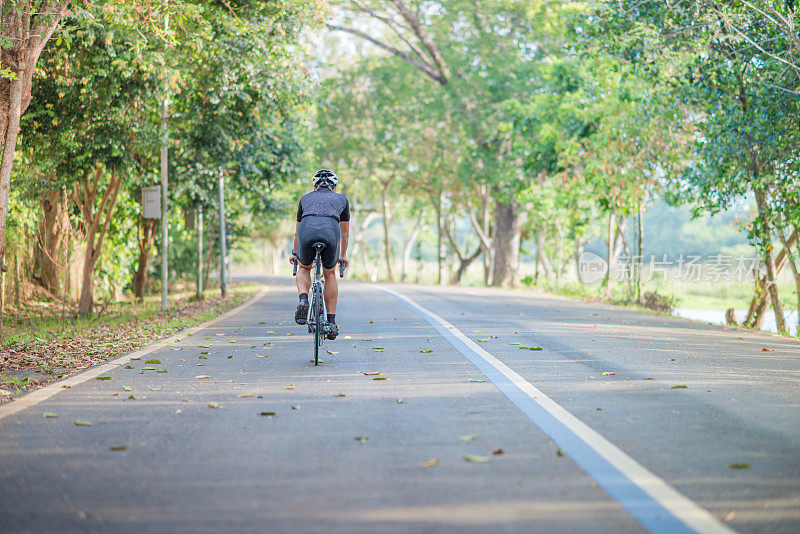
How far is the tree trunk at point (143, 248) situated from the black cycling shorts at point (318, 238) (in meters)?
14.5

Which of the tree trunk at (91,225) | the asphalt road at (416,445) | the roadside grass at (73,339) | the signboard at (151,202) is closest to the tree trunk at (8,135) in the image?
the roadside grass at (73,339)

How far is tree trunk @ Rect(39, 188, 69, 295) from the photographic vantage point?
67.2ft

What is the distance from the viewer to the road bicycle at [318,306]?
28.7 ft

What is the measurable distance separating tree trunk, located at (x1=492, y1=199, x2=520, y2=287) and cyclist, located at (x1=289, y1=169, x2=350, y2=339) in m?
25.0

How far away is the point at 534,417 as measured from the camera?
5.92 m

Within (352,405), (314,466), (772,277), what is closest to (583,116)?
(772,277)

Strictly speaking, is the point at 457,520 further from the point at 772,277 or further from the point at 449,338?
the point at 772,277

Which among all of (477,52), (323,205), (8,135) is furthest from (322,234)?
(477,52)

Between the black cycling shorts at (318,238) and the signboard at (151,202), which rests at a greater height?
the signboard at (151,202)

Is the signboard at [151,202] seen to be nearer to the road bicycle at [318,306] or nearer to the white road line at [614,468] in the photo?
the road bicycle at [318,306]

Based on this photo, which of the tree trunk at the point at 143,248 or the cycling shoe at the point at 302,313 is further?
the tree trunk at the point at 143,248

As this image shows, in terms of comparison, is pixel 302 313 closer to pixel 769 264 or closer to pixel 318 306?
pixel 318 306

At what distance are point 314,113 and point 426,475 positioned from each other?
34808mm

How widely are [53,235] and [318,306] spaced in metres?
14.3
